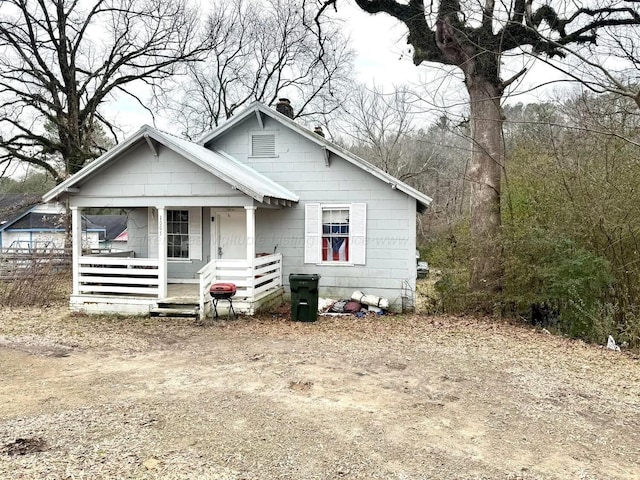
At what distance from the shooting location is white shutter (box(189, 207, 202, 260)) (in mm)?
12062

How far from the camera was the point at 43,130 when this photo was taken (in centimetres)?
2170

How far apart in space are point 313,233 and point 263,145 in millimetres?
2668

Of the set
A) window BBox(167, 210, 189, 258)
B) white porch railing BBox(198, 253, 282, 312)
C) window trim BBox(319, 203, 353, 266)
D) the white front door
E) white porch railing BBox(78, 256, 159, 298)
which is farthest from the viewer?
window BBox(167, 210, 189, 258)

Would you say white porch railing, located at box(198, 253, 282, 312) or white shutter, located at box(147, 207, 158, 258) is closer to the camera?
white porch railing, located at box(198, 253, 282, 312)

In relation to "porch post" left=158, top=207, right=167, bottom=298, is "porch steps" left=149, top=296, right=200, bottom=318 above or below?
below

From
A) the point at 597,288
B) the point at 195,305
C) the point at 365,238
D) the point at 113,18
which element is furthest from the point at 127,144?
the point at 113,18

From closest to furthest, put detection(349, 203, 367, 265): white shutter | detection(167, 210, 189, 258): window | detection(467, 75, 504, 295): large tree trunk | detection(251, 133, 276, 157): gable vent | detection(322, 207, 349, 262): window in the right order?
detection(467, 75, 504, 295): large tree trunk < detection(349, 203, 367, 265): white shutter < detection(322, 207, 349, 262): window < detection(251, 133, 276, 157): gable vent < detection(167, 210, 189, 258): window

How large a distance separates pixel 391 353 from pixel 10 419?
500cm

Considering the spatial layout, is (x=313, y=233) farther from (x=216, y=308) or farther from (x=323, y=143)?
(x=216, y=308)

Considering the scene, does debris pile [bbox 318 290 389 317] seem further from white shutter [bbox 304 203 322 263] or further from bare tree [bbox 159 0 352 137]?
bare tree [bbox 159 0 352 137]

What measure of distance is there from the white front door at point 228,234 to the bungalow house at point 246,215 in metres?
0.03

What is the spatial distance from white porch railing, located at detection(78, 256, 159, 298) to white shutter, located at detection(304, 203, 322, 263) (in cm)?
358

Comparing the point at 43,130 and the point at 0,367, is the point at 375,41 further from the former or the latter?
the point at 43,130

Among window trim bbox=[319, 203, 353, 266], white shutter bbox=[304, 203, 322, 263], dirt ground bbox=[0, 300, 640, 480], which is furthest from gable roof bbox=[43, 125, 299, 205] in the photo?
dirt ground bbox=[0, 300, 640, 480]
